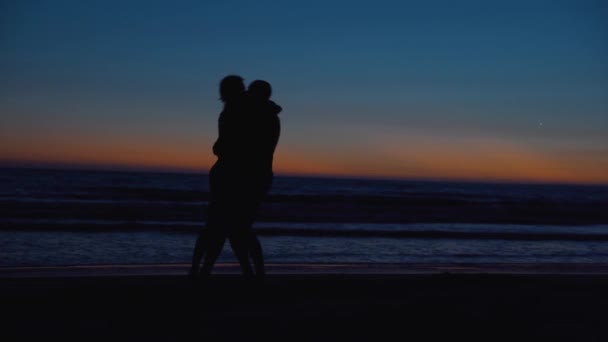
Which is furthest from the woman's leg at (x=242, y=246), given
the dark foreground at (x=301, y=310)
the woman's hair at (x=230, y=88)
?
the woman's hair at (x=230, y=88)

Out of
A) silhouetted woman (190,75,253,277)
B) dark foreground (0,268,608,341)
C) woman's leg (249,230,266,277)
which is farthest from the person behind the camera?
woman's leg (249,230,266,277)

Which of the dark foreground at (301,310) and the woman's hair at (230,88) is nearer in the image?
the dark foreground at (301,310)

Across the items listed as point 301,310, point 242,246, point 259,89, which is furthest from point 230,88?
point 301,310

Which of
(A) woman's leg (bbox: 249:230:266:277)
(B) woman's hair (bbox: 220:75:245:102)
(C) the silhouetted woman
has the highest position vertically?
(B) woman's hair (bbox: 220:75:245:102)

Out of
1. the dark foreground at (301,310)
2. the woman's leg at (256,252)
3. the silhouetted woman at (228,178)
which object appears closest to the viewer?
the dark foreground at (301,310)

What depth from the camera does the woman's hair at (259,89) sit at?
4316mm

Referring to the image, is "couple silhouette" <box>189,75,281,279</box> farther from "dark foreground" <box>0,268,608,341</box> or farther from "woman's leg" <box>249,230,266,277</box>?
"dark foreground" <box>0,268,608,341</box>

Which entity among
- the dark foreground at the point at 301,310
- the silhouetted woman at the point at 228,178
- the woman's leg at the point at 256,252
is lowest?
the dark foreground at the point at 301,310

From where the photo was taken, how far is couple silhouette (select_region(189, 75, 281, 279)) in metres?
4.23

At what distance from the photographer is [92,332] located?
2.80 m

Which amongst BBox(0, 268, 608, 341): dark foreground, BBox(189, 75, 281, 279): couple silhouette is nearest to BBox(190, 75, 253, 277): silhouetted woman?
BBox(189, 75, 281, 279): couple silhouette

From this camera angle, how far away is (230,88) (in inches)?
169

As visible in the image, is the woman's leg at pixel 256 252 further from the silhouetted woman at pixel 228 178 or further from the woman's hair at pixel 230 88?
the woman's hair at pixel 230 88

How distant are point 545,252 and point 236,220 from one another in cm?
741
